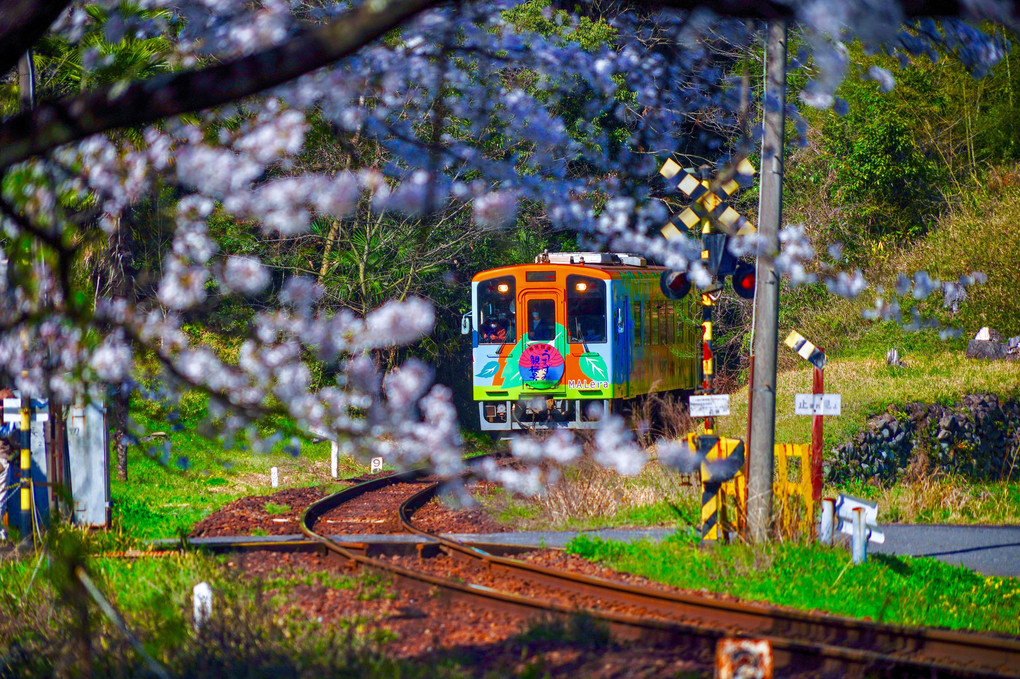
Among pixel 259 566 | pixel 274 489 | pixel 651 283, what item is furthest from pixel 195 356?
pixel 651 283

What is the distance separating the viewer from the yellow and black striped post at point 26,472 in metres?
9.28

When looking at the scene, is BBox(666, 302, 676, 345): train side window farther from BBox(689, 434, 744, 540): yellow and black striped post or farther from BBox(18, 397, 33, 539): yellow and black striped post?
→ BBox(18, 397, 33, 539): yellow and black striped post

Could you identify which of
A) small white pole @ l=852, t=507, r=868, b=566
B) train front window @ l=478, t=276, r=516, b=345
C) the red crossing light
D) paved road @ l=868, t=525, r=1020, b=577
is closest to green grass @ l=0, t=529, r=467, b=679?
small white pole @ l=852, t=507, r=868, b=566

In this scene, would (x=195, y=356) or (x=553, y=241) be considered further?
(x=553, y=241)

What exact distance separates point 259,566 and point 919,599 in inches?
202

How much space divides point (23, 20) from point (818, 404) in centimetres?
694

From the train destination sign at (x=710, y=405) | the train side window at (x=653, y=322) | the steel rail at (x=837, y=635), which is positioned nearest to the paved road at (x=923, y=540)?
the train destination sign at (x=710, y=405)

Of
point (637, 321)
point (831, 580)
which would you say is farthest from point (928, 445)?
point (831, 580)

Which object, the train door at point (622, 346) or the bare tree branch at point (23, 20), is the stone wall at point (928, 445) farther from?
the bare tree branch at point (23, 20)

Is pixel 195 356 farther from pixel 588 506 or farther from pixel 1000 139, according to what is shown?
pixel 1000 139

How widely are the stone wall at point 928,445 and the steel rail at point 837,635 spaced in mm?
6852

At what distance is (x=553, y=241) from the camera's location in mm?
25328

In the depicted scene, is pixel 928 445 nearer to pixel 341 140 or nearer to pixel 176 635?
pixel 341 140

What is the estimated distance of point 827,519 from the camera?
895cm
